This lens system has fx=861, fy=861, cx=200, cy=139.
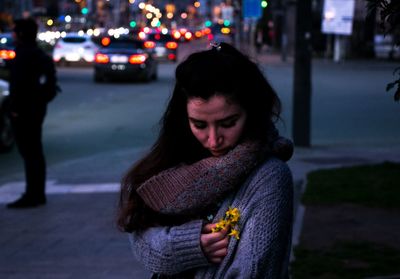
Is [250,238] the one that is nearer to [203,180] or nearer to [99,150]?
[203,180]

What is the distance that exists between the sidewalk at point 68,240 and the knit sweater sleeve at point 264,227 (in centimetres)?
355

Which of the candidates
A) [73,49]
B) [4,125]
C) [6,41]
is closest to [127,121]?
[4,125]

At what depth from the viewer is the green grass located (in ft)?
29.3

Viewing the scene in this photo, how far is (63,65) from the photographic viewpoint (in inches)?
1575

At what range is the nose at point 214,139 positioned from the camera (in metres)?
2.48

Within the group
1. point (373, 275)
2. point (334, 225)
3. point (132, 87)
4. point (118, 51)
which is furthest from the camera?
point (118, 51)

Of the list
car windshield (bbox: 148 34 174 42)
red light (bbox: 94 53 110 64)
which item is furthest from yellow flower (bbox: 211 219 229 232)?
car windshield (bbox: 148 34 174 42)

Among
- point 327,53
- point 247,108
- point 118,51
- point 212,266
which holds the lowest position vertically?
point 327,53

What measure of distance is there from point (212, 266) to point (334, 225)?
18.1ft

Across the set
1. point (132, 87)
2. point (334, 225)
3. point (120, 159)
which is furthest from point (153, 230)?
point (132, 87)

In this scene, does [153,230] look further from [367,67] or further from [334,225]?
[367,67]

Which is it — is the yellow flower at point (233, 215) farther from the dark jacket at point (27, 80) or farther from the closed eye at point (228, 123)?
the dark jacket at point (27, 80)

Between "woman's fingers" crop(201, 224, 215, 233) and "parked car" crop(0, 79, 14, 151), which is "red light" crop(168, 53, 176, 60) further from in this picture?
"woman's fingers" crop(201, 224, 215, 233)

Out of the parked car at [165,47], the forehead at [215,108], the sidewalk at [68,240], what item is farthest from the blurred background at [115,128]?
the parked car at [165,47]
